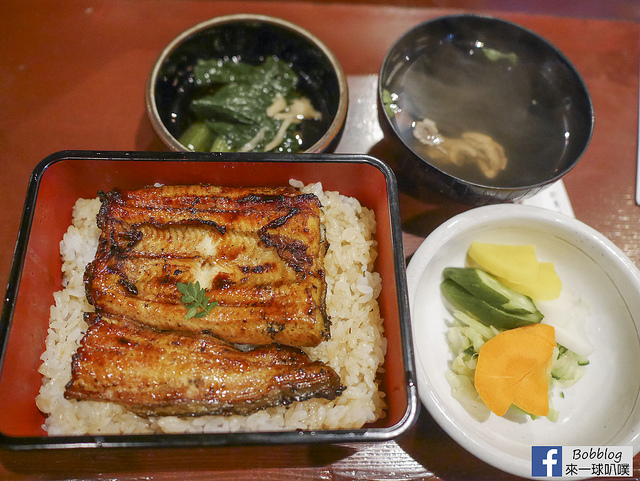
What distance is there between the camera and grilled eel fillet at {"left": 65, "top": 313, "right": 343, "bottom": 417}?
4.91ft

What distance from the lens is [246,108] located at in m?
2.33

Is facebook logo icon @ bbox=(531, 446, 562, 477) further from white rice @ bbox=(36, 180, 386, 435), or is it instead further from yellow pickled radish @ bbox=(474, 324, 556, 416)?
white rice @ bbox=(36, 180, 386, 435)

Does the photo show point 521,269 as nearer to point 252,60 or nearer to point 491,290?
point 491,290

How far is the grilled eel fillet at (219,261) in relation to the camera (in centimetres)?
159

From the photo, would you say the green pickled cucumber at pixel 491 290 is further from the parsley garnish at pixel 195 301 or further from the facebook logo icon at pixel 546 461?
the parsley garnish at pixel 195 301

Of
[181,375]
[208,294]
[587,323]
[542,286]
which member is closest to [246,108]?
[208,294]

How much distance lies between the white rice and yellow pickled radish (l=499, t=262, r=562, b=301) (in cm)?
65

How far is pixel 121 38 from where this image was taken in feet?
8.60

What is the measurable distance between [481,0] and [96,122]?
2521 millimetres

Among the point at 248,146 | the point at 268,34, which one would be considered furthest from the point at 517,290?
the point at 268,34

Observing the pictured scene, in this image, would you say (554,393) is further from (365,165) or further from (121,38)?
(121,38)

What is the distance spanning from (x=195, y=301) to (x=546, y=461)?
1.44 metres

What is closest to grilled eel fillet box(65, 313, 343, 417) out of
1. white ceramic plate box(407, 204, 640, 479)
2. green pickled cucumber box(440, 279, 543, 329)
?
white ceramic plate box(407, 204, 640, 479)

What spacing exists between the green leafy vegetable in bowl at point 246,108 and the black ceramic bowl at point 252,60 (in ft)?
0.13
